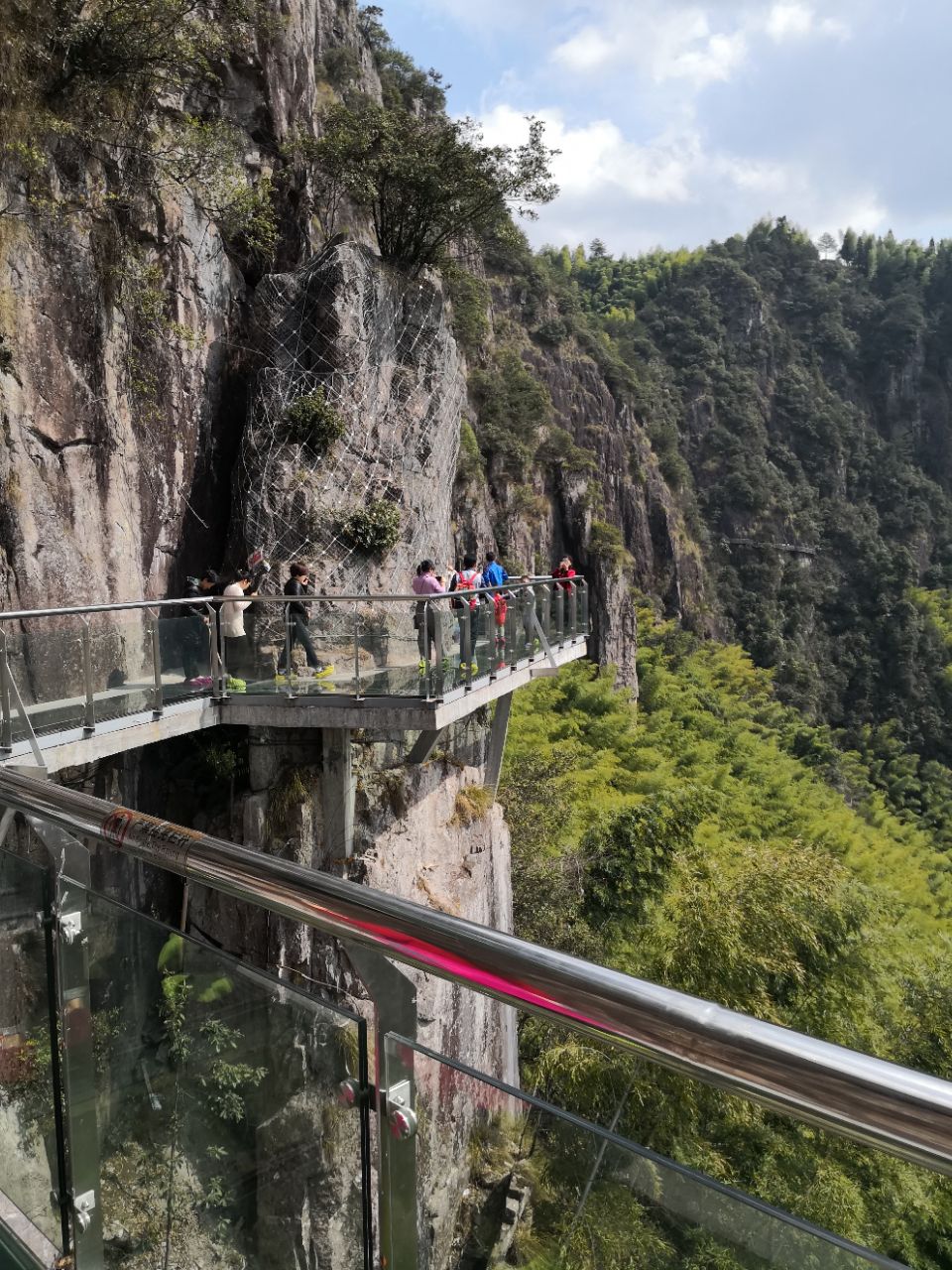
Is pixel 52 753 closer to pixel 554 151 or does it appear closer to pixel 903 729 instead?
pixel 554 151

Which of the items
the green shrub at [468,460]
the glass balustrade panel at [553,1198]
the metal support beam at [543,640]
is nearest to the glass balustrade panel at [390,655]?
the metal support beam at [543,640]

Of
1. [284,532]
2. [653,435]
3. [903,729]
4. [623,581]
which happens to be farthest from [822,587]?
[284,532]

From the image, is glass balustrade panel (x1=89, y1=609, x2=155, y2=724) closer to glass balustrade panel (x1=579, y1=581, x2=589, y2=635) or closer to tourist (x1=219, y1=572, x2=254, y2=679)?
tourist (x1=219, y1=572, x2=254, y2=679)

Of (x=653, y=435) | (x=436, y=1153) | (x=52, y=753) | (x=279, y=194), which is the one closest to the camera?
(x=436, y=1153)

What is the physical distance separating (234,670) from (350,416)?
20.3 ft

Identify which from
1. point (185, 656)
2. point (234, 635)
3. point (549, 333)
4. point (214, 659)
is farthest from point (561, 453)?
point (185, 656)

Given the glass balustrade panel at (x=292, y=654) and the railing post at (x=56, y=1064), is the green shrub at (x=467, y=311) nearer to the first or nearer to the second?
the glass balustrade panel at (x=292, y=654)

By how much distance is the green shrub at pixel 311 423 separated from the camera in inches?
516

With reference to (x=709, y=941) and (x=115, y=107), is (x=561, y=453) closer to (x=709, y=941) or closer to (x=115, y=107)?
(x=115, y=107)

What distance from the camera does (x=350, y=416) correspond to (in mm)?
13820

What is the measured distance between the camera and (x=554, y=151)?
17.5 m

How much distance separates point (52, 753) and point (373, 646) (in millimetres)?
3175

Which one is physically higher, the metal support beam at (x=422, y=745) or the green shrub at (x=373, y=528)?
the green shrub at (x=373, y=528)

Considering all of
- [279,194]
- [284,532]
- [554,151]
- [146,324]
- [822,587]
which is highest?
[554,151]
